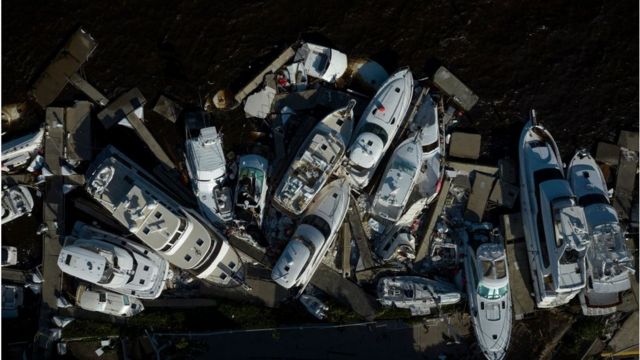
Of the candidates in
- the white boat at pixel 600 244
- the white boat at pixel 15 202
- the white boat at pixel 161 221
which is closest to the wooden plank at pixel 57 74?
the white boat at pixel 15 202

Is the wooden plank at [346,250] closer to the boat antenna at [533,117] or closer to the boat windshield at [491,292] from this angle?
the boat windshield at [491,292]

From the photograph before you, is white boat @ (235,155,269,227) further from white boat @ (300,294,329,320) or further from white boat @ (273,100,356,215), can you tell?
white boat @ (300,294,329,320)

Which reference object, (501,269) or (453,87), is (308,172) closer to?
(453,87)

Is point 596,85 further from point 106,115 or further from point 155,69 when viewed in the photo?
point 106,115

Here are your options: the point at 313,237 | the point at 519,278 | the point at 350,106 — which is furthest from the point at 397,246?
the point at 350,106

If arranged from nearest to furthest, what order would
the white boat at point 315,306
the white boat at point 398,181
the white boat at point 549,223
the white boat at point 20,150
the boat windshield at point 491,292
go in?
the white boat at point 549,223 < the boat windshield at point 491,292 < the white boat at point 398,181 < the white boat at point 315,306 < the white boat at point 20,150

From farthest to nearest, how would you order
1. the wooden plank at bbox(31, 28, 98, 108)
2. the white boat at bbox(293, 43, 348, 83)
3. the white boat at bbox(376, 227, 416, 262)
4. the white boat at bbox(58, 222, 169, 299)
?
1. the wooden plank at bbox(31, 28, 98, 108)
2. the white boat at bbox(293, 43, 348, 83)
3. the white boat at bbox(376, 227, 416, 262)
4. the white boat at bbox(58, 222, 169, 299)

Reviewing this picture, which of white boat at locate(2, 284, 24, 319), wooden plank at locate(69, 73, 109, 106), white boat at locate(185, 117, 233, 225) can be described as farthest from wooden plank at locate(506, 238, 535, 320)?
white boat at locate(2, 284, 24, 319)
